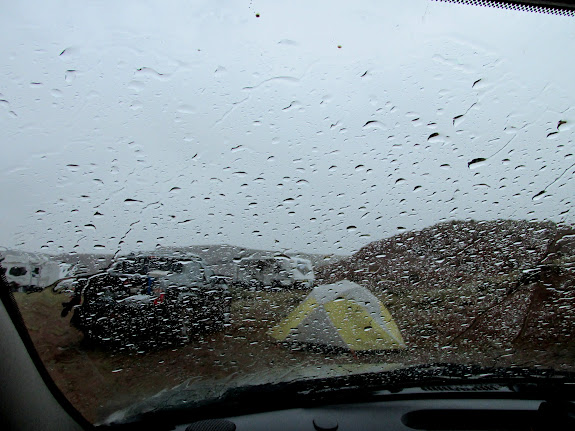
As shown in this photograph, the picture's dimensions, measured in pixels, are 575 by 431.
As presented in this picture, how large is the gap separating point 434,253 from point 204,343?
7.40 feet

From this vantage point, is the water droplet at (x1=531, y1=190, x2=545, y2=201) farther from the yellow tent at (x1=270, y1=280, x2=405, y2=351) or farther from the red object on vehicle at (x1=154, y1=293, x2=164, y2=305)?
the red object on vehicle at (x1=154, y1=293, x2=164, y2=305)

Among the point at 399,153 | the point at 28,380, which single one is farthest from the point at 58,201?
the point at 399,153

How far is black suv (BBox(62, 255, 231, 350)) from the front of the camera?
2949 mm

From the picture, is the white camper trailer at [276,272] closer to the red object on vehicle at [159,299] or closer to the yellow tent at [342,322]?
the yellow tent at [342,322]

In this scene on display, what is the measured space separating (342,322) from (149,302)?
1.74 metres

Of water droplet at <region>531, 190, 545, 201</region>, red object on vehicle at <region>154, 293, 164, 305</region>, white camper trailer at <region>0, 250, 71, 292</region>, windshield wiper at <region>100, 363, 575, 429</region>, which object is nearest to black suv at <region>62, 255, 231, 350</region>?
red object on vehicle at <region>154, 293, 164, 305</region>

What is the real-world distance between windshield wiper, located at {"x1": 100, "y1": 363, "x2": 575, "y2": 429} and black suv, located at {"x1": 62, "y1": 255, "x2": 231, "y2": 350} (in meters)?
0.48

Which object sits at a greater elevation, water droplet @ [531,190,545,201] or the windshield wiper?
water droplet @ [531,190,545,201]

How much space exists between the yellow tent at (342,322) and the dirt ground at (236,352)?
8cm

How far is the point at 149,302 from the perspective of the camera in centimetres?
310

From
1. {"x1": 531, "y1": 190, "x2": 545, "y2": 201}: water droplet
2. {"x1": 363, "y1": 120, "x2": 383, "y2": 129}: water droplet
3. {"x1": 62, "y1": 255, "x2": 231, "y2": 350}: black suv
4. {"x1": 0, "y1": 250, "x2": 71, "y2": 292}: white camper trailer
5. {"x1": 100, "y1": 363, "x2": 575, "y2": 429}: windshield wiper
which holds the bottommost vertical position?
{"x1": 100, "y1": 363, "x2": 575, "y2": 429}: windshield wiper

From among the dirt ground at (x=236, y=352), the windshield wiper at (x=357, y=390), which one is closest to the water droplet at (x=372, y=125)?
the dirt ground at (x=236, y=352)

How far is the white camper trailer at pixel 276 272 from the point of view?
134 inches

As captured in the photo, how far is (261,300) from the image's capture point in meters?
3.49
